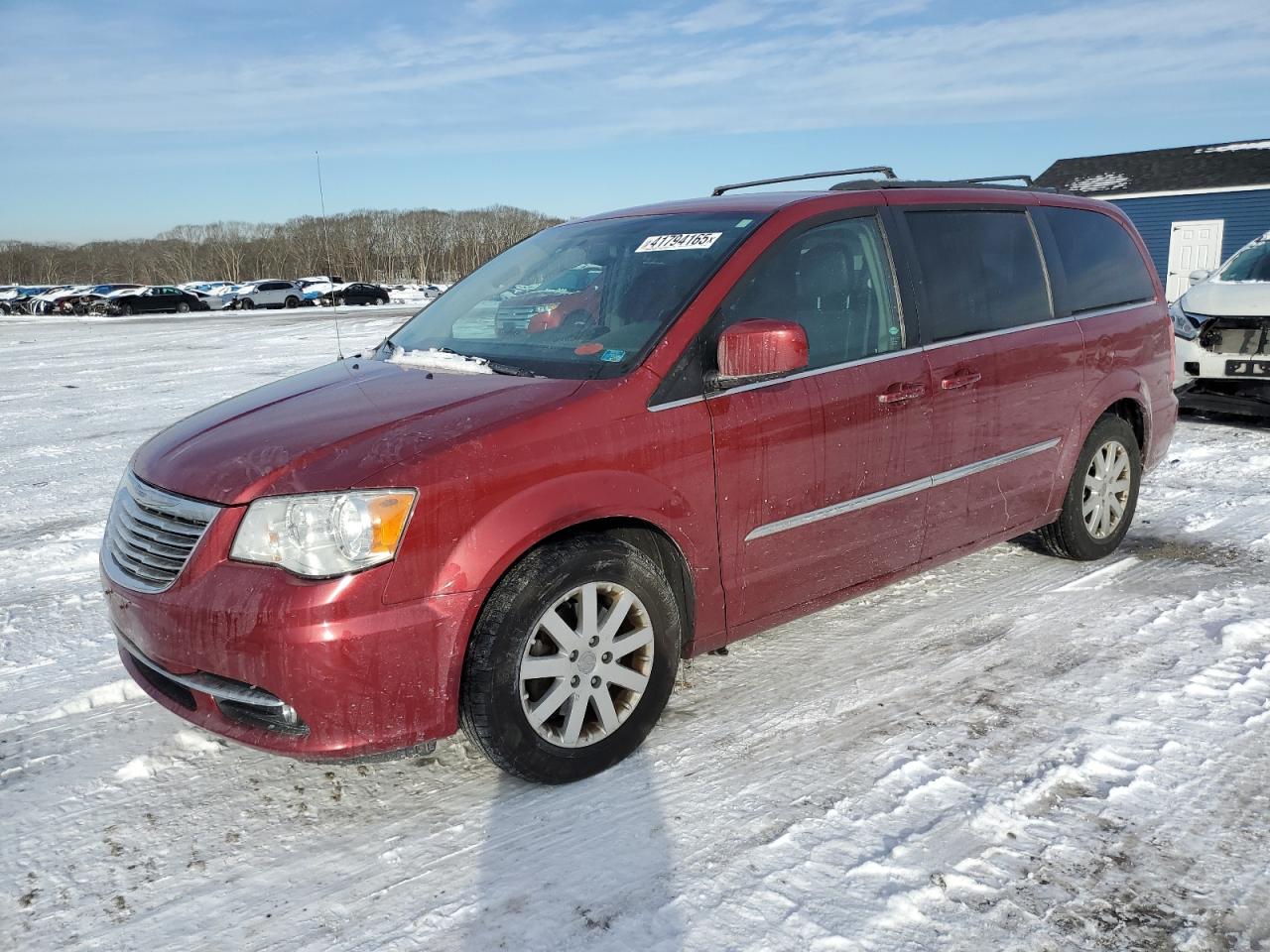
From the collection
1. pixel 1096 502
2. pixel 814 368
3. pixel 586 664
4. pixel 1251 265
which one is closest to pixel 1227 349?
pixel 1251 265

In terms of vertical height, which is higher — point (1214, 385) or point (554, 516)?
point (554, 516)

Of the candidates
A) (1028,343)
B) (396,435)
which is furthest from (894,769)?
(1028,343)

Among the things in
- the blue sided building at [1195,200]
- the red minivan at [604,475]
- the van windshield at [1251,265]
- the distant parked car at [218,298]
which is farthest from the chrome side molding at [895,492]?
the distant parked car at [218,298]

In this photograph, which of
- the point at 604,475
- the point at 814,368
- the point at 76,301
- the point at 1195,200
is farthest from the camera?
the point at 76,301

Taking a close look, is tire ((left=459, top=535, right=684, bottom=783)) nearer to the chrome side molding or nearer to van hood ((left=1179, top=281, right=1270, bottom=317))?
the chrome side molding

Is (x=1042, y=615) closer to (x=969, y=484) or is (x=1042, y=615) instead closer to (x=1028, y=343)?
(x=969, y=484)

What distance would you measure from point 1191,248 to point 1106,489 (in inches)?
1012

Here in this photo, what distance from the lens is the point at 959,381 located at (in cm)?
409

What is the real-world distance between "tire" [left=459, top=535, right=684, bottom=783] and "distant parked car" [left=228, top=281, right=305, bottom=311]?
4829 cm

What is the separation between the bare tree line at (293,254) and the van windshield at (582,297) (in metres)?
94.5

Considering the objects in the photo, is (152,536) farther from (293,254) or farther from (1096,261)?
(293,254)

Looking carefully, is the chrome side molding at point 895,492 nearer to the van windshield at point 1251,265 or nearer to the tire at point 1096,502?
the tire at point 1096,502

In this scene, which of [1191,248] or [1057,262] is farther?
[1191,248]

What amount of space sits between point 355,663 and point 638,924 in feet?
3.21
